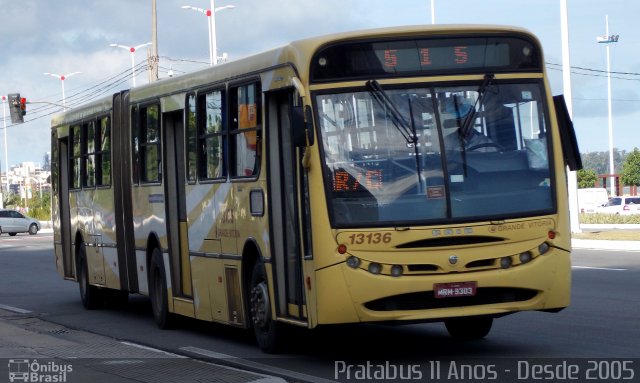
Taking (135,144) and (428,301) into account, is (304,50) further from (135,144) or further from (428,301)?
(135,144)

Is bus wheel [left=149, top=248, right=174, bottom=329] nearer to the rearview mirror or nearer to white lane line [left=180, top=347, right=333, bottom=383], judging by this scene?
white lane line [left=180, top=347, right=333, bottom=383]

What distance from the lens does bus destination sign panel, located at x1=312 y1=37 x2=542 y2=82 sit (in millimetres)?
11484

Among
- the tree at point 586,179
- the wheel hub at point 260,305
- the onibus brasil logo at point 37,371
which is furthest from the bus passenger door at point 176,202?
the tree at point 586,179

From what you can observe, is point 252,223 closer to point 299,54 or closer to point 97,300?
point 299,54

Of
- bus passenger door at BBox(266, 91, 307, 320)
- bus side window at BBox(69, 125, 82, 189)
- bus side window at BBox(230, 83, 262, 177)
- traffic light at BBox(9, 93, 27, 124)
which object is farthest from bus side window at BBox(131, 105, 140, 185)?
traffic light at BBox(9, 93, 27, 124)

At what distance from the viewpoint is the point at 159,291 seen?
1670cm

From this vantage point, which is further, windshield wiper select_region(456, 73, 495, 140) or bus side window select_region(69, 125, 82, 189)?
bus side window select_region(69, 125, 82, 189)

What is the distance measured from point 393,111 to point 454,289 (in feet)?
5.45

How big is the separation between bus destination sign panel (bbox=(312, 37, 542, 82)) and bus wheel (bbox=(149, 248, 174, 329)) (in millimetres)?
5693

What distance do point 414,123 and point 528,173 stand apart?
1148mm

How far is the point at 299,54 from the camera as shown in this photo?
11656 millimetres

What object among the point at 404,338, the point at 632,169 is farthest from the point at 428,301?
the point at 632,169

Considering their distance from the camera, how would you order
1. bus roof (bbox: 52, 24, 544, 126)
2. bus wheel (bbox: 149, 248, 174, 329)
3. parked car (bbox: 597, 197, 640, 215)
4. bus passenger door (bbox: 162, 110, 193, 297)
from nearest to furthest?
bus roof (bbox: 52, 24, 544, 126) < bus passenger door (bbox: 162, 110, 193, 297) < bus wheel (bbox: 149, 248, 174, 329) < parked car (bbox: 597, 197, 640, 215)

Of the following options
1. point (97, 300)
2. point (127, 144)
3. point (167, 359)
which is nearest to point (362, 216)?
point (167, 359)
